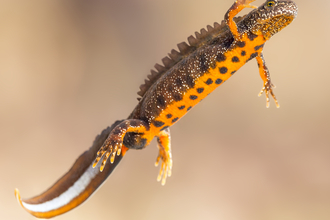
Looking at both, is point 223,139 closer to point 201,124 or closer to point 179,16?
point 201,124

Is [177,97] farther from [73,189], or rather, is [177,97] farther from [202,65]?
[73,189]

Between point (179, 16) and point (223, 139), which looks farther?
point (223, 139)

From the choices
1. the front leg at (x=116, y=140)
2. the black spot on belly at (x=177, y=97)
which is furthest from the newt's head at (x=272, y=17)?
the front leg at (x=116, y=140)

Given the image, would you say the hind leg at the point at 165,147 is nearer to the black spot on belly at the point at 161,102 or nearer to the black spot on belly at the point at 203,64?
the black spot on belly at the point at 161,102

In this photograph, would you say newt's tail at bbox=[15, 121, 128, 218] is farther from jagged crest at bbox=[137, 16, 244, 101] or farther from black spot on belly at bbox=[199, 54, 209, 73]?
black spot on belly at bbox=[199, 54, 209, 73]

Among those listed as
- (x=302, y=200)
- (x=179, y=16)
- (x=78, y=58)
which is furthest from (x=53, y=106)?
(x=302, y=200)

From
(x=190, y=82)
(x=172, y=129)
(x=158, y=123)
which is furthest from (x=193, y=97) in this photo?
(x=172, y=129)

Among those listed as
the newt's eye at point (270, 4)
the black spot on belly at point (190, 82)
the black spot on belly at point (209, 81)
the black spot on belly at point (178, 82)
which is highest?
the newt's eye at point (270, 4)

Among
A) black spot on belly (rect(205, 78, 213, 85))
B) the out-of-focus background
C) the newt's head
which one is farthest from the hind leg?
the out-of-focus background
